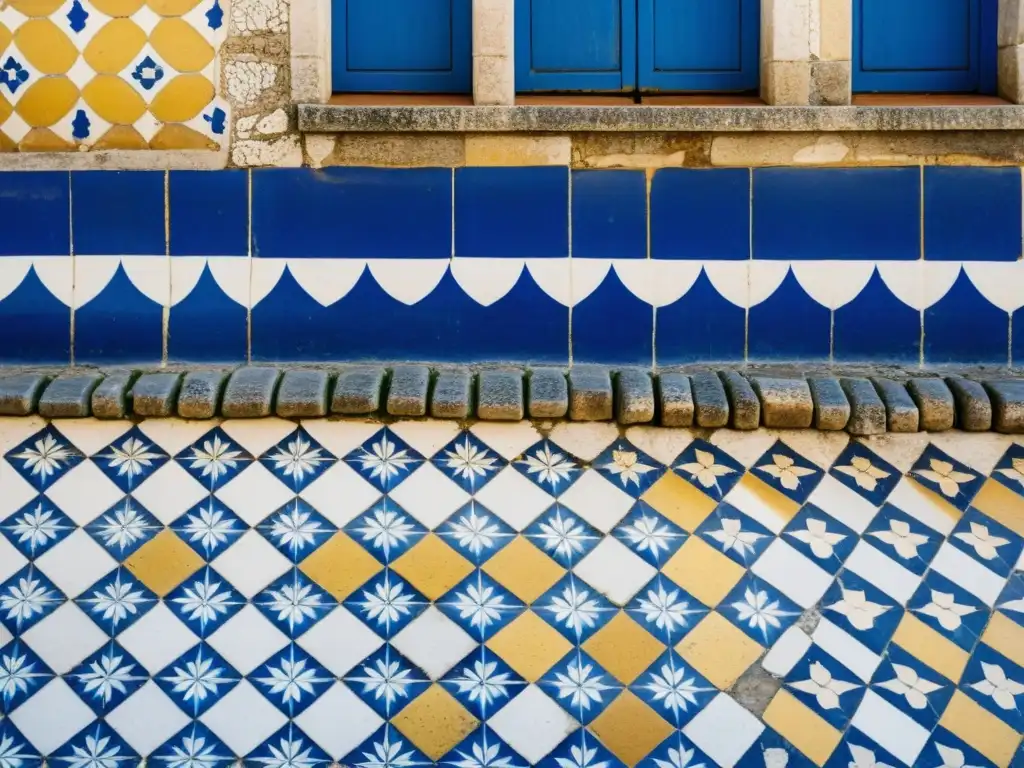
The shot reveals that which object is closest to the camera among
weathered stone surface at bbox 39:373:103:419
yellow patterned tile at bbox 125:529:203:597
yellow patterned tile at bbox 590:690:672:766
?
yellow patterned tile at bbox 590:690:672:766

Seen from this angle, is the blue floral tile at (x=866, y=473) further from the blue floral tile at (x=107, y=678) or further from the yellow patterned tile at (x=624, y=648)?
the blue floral tile at (x=107, y=678)

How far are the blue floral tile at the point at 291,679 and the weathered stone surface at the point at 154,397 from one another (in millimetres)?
970

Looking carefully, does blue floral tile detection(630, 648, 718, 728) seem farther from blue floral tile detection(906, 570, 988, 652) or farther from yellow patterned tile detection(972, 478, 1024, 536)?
yellow patterned tile detection(972, 478, 1024, 536)

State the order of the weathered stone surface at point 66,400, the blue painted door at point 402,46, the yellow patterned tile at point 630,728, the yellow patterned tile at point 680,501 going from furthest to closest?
the blue painted door at point 402,46, the weathered stone surface at point 66,400, the yellow patterned tile at point 680,501, the yellow patterned tile at point 630,728

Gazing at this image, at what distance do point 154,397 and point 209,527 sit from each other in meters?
0.52

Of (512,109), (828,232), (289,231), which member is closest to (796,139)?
(828,232)

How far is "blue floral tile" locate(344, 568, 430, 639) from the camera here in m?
3.26

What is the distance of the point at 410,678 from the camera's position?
10.4 ft

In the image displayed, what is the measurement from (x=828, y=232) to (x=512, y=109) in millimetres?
1196

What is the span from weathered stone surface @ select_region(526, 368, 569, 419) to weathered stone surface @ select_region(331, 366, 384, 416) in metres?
0.51

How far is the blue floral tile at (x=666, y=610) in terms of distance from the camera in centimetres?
324

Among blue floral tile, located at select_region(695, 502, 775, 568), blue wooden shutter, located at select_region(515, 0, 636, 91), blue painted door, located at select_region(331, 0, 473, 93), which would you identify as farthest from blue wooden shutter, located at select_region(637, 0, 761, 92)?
blue floral tile, located at select_region(695, 502, 775, 568)

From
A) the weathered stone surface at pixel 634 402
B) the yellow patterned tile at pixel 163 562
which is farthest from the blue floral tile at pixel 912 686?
the yellow patterned tile at pixel 163 562

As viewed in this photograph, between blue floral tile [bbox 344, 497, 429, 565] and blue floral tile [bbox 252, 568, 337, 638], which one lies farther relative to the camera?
blue floral tile [bbox 344, 497, 429, 565]
